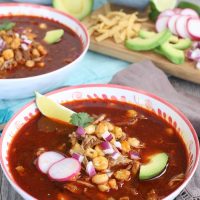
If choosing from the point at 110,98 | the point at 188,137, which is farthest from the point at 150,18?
the point at 188,137

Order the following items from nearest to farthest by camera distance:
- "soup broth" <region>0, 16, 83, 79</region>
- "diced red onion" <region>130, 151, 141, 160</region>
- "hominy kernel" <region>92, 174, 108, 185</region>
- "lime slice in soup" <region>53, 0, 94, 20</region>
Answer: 1. "hominy kernel" <region>92, 174, 108, 185</region>
2. "diced red onion" <region>130, 151, 141, 160</region>
3. "soup broth" <region>0, 16, 83, 79</region>
4. "lime slice in soup" <region>53, 0, 94, 20</region>

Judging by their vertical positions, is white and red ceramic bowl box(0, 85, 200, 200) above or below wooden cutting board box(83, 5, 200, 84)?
above

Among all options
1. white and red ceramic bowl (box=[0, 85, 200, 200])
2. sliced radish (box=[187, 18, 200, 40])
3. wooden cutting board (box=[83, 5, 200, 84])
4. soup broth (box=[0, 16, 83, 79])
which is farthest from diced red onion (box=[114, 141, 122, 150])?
sliced radish (box=[187, 18, 200, 40])

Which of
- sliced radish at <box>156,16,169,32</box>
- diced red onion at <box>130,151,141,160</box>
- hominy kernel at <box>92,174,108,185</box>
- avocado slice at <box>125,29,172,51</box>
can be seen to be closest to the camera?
hominy kernel at <box>92,174,108,185</box>

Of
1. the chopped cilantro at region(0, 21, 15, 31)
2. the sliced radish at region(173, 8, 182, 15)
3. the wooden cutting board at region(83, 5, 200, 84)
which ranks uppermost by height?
the chopped cilantro at region(0, 21, 15, 31)

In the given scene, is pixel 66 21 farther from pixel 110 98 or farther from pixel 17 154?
pixel 17 154

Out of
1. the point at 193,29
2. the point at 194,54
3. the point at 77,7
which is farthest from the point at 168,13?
the point at 77,7

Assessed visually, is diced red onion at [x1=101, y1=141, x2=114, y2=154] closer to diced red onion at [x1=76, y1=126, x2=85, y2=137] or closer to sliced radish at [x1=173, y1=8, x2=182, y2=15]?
diced red onion at [x1=76, y1=126, x2=85, y2=137]
